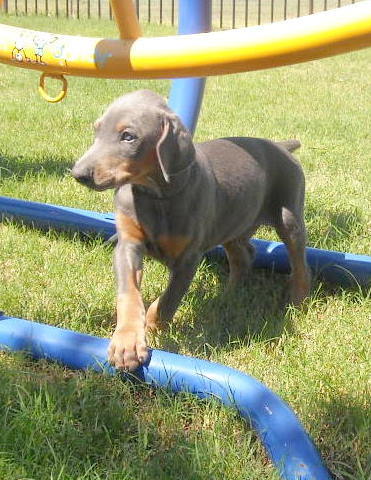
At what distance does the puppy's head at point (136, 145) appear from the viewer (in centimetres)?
272

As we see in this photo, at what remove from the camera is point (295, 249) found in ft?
11.9

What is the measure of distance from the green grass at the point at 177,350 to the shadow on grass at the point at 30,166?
0.04 ft

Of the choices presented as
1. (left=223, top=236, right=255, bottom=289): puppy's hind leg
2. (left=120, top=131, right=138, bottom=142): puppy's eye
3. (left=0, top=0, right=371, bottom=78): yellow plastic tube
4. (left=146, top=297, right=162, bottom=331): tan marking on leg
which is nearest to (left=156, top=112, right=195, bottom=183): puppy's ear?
(left=120, top=131, right=138, bottom=142): puppy's eye

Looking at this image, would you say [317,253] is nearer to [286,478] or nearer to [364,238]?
[364,238]

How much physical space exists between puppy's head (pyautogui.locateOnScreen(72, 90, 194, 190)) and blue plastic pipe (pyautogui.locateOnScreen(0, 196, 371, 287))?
1035 mm

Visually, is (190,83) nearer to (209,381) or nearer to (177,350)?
(177,350)

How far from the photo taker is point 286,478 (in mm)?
2129

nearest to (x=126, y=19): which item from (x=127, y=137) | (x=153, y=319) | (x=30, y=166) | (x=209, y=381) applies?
(x=127, y=137)

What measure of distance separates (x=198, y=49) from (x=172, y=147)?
0.45 meters

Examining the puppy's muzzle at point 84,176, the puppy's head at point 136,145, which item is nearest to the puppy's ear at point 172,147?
the puppy's head at point 136,145

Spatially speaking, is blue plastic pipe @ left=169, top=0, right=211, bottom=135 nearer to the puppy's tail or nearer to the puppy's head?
the puppy's tail

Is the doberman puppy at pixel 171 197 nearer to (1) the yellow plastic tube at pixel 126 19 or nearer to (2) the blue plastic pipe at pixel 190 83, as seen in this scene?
(1) the yellow plastic tube at pixel 126 19

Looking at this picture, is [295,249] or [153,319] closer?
[153,319]

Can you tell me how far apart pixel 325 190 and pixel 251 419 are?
2963 mm
